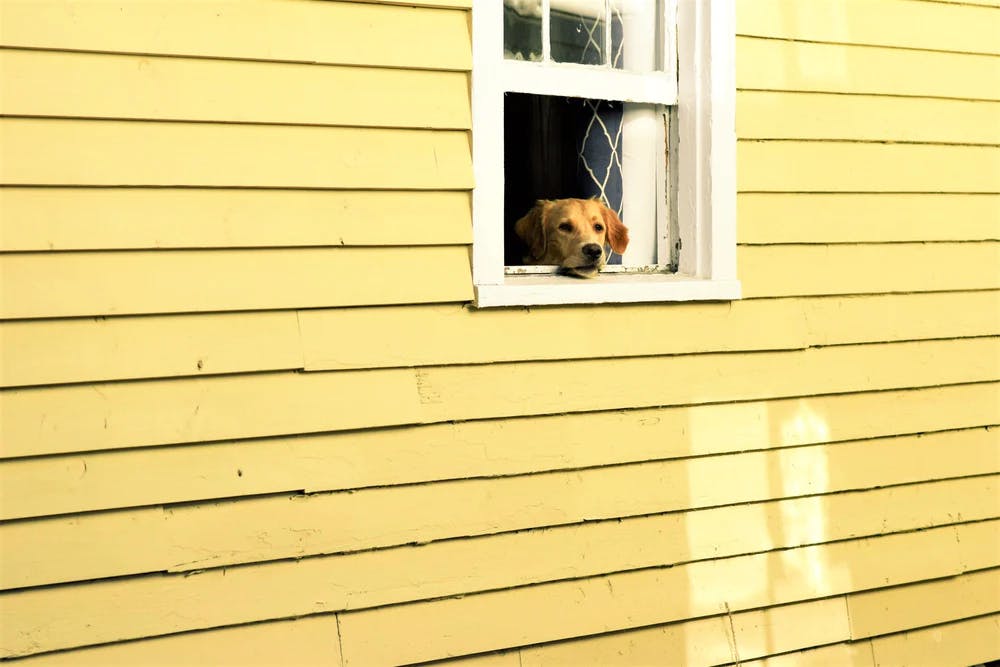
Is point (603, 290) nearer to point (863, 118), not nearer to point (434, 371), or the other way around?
point (434, 371)

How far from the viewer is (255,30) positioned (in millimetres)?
2721

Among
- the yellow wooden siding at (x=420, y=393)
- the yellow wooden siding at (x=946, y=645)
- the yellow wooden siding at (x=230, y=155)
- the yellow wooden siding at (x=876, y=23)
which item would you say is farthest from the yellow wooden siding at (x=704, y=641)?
the yellow wooden siding at (x=876, y=23)

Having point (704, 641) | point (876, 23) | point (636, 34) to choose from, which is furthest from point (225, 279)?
point (876, 23)

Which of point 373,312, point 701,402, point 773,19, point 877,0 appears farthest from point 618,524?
point 877,0

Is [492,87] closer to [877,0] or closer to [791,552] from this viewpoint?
[877,0]

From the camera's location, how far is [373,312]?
2883mm

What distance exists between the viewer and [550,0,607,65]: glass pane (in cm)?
327

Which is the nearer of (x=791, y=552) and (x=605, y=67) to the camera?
(x=605, y=67)

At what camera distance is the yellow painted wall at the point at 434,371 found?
8.49ft

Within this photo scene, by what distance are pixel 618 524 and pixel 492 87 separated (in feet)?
4.75

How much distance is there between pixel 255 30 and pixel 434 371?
1077mm

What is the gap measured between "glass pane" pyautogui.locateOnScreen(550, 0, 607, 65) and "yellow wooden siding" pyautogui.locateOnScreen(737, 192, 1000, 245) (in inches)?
28.1

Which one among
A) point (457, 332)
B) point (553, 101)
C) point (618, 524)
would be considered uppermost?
point (553, 101)

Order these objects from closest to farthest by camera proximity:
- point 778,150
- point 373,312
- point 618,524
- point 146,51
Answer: point 146,51 < point 373,312 < point 618,524 < point 778,150
